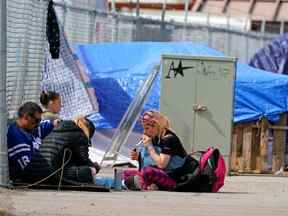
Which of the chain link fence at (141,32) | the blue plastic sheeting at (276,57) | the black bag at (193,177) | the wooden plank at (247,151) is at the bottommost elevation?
the wooden plank at (247,151)

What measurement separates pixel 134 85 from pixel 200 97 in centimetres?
185

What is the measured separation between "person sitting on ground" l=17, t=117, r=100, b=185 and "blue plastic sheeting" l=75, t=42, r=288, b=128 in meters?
6.83

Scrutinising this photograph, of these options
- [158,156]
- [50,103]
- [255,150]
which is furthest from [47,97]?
[255,150]

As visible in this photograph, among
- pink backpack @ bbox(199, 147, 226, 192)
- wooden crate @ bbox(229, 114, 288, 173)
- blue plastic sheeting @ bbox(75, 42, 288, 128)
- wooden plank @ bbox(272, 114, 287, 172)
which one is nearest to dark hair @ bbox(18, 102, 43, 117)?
pink backpack @ bbox(199, 147, 226, 192)

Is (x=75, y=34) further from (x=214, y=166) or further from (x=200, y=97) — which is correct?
(x=214, y=166)

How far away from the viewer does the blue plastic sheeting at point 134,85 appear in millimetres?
18469

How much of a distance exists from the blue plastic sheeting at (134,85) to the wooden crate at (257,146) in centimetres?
22

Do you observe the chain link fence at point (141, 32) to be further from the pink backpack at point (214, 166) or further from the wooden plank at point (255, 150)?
the pink backpack at point (214, 166)

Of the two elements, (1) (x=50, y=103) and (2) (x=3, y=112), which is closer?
(2) (x=3, y=112)

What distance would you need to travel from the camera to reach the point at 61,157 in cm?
1131

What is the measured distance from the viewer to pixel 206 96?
1712cm

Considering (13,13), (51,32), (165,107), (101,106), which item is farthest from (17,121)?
(101,106)

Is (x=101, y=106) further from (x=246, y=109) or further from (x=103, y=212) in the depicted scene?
(x=103, y=212)

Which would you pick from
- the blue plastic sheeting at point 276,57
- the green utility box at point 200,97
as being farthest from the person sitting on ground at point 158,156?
the blue plastic sheeting at point 276,57
